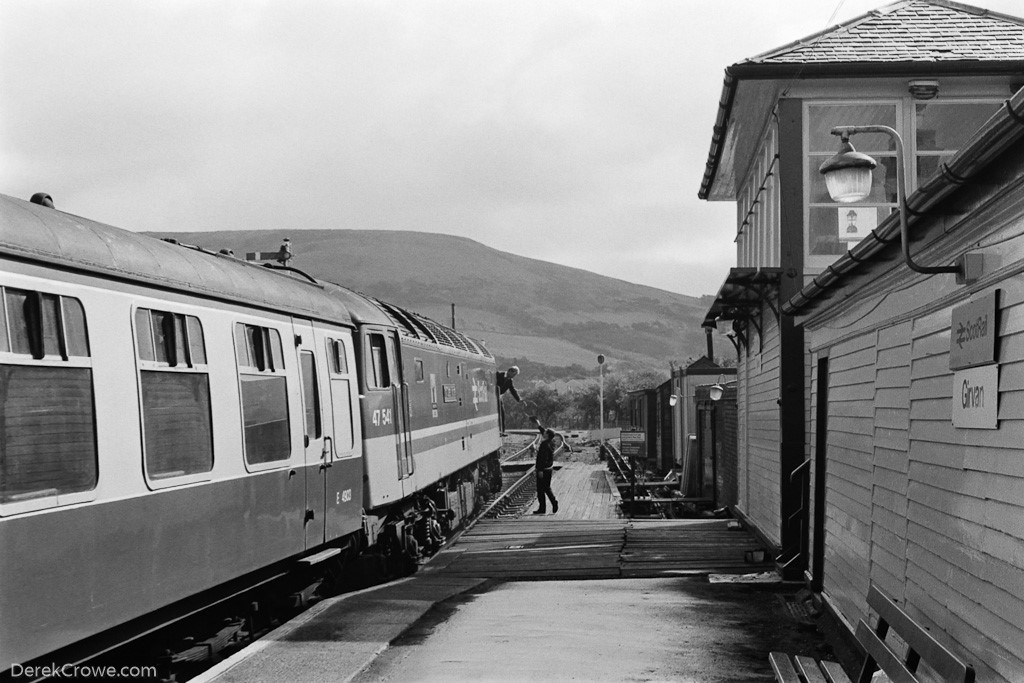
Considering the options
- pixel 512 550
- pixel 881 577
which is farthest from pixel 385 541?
pixel 881 577

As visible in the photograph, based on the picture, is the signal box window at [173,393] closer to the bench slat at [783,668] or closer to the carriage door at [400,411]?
the bench slat at [783,668]

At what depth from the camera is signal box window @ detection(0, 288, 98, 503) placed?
5465 mm

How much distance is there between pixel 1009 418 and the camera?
5.20 metres

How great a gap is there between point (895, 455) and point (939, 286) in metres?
1.55

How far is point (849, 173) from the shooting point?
7301 millimetres

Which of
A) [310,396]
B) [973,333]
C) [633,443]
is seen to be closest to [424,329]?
[310,396]

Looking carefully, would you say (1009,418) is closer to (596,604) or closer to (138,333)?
(138,333)

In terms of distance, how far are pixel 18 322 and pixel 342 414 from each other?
531 cm

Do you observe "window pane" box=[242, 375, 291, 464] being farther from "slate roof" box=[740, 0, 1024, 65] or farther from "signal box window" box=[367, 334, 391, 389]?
"slate roof" box=[740, 0, 1024, 65]

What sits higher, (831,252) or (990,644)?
(831,252)

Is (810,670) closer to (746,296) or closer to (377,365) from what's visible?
(377,365)

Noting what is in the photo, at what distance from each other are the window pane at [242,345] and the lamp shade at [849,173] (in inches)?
165

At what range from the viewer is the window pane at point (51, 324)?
5.86 meters

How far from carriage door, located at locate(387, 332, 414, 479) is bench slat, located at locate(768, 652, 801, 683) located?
5.85 metres
